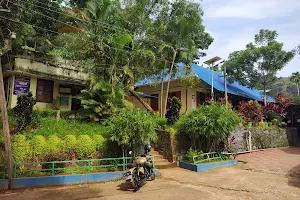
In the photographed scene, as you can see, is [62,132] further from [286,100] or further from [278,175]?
[286,100]

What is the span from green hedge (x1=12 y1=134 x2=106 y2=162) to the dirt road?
1.23 m

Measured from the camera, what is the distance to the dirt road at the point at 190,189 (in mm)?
6027

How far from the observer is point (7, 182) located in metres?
6.16

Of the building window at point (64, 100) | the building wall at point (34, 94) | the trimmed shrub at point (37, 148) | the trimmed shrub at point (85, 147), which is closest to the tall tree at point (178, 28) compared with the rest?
the building window at point (64, 100)

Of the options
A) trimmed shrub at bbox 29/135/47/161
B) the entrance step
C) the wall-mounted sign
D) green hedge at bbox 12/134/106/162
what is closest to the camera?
green hedge at bbox 12/134/106/162

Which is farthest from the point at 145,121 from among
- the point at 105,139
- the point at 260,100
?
the point at 260,100

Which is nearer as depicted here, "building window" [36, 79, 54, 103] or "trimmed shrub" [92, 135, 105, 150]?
"trimmed shrub" [92, 135, 105, 150]

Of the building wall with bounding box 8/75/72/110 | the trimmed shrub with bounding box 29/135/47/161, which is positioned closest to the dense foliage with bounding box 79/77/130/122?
the building wall with bounding box 8/75/72/110

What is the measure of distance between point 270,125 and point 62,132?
587 inches

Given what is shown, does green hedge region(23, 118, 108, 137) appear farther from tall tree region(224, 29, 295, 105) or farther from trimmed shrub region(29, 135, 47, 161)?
tall tree region(224, 29, 295, 105)

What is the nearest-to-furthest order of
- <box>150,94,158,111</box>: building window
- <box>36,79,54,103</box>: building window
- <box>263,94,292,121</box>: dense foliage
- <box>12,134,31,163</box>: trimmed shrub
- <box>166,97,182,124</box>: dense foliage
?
<box>12,134,31,163</box>: trimmed shrub
<box>166,97,182,124</box>: dense foliage
<box>36,79,54,103</box>: building window
<box>263,94,292,121</box>: dense foliage
<box>150,94,158,111</box>: building window

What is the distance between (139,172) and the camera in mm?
6781

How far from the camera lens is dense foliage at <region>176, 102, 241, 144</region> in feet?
33.1

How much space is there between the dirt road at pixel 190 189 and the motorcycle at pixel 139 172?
0.22m
